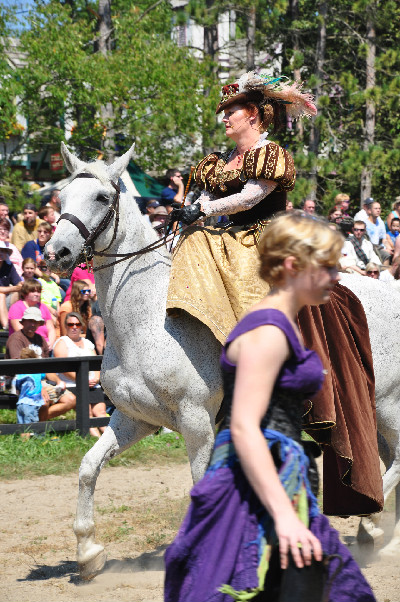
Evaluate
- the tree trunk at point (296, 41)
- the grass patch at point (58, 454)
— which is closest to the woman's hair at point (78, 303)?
the grass patch at point (58, 454)

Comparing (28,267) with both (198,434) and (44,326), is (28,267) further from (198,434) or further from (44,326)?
(198,434)

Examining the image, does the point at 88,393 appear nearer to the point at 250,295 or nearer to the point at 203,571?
the point at 250,295

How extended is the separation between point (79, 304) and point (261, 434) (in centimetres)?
766

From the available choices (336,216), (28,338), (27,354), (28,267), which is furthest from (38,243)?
(336,216)

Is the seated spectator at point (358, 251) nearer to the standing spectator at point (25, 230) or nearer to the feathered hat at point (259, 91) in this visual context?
the standing spectator at point (25, 230)

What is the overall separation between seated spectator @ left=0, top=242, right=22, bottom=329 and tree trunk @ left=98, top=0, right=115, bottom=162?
7291 millimetres

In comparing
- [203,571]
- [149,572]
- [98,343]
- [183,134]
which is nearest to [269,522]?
[203,571]

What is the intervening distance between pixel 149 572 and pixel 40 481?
8.32ft

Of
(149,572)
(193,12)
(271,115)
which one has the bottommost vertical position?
(149,572)

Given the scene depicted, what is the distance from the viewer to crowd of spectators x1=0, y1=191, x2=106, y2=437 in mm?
9188

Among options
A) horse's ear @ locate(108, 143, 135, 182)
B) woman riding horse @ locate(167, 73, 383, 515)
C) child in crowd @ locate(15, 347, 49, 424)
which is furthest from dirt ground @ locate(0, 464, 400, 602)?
horse's ear @ locate(108, 143, 135, 182)

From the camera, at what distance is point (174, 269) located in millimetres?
5035

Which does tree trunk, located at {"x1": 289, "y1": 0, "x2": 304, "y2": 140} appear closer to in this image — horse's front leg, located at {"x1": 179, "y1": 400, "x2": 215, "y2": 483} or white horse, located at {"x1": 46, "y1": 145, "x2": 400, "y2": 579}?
white horse, located at {"x1": 46, "y1": 145, "x2": 400, "y2": 579}

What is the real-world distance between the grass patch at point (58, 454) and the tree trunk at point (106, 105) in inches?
385
